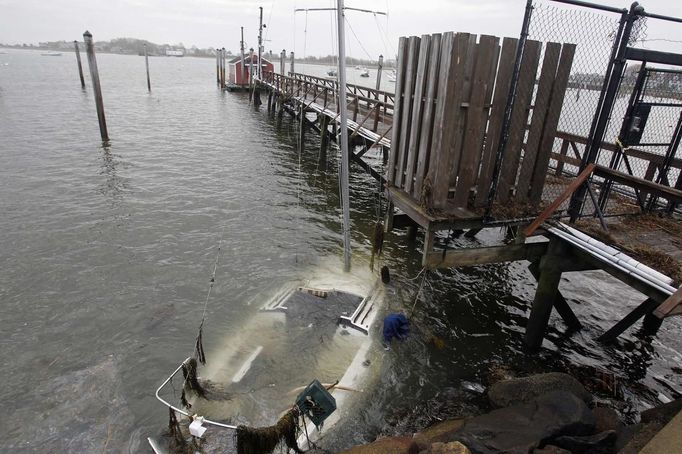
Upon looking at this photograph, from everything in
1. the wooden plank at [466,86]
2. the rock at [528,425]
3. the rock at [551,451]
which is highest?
the wooden plank at [466,86]

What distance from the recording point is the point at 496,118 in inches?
240

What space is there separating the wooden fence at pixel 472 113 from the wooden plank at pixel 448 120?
1cm

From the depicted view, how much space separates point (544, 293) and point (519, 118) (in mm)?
2908

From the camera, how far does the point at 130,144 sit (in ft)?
70.3

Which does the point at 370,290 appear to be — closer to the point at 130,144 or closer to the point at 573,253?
the point at 573,253

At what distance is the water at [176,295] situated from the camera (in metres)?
6.19

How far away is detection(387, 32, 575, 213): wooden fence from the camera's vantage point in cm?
572

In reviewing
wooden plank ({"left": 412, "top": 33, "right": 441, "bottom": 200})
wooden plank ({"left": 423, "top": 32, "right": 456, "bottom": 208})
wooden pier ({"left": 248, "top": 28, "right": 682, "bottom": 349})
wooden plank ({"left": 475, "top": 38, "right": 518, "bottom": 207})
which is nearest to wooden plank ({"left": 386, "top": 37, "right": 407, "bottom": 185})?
wooden pier ({"left": 248, "top": 28, "right": 682, "bottom": 349})

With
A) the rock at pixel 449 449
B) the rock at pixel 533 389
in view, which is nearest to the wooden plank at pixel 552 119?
the rock at pixel 533 389

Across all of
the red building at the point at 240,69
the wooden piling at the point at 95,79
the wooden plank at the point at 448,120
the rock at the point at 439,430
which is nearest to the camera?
the rock at the point at 439,430

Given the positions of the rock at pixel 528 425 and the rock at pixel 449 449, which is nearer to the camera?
the rock at pixel 449 449

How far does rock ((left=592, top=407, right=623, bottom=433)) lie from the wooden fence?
315cm

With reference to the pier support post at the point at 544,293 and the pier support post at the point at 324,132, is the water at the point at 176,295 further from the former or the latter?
the pier support post at the point at 324,132

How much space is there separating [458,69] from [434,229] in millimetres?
2288
